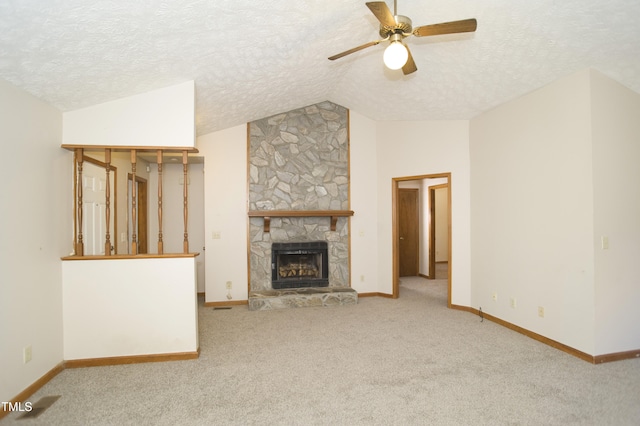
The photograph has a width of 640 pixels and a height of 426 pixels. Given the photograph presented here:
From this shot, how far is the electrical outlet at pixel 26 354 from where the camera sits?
256 centimetres

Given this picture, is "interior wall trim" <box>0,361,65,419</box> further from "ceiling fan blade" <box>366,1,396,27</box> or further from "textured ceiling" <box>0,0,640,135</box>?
"ceiling fan blade" <box>366,1,396,27</box>

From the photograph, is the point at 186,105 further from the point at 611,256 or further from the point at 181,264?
the point at 611,256

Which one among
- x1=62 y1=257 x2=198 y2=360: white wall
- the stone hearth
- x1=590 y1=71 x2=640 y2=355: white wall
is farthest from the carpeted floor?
the stone hearth

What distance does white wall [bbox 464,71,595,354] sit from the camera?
3.21 meters

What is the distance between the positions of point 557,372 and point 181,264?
10.9ft

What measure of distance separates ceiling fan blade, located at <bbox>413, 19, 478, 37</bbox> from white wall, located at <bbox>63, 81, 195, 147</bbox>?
2.10m

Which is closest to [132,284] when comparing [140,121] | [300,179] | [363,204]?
[140,121]

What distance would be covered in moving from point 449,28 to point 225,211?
3834mm

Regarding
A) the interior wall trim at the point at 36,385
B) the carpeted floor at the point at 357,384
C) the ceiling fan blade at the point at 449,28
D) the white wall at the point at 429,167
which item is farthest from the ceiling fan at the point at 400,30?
the interior wall trim at the point at 36,385

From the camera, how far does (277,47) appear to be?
3.29m

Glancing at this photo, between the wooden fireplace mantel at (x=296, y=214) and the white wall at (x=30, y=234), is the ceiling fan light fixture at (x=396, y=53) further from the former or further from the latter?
the wooden fireplace mantel at (x=296, y=214)

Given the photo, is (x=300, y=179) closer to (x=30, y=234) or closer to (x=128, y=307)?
(x=128, y=307)

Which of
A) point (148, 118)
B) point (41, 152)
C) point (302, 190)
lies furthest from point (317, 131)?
point (41, 152)

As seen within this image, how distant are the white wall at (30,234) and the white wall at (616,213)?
452cm
